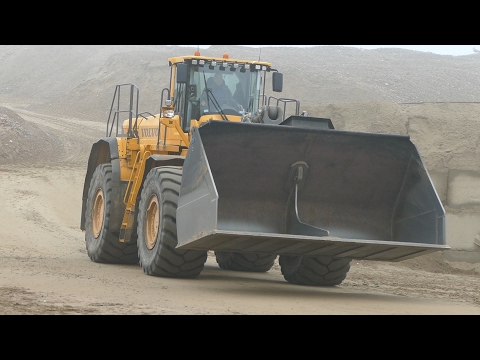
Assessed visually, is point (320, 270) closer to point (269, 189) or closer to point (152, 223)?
point (269, 189)

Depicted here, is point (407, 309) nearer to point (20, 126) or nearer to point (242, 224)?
point (242, 224)

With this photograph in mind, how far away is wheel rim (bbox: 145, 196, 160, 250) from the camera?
11.1m

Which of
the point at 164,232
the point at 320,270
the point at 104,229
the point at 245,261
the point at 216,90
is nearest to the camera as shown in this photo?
the point at 164,232

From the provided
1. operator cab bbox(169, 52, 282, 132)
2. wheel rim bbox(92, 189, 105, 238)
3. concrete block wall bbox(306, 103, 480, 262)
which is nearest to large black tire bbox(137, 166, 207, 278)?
operator cab bbox(169, 52, 282, 132)

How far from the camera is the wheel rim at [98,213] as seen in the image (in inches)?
528

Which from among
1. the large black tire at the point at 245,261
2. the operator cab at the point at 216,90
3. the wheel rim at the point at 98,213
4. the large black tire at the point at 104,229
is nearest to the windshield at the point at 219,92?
the operator cab at the point at 216,90

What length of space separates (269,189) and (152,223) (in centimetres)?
173

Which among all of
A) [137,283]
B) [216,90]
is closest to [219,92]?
[216,90]

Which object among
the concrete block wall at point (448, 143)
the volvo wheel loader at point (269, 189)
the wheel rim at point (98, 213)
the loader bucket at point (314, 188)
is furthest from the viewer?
the concrete block wall at point (448, 143)

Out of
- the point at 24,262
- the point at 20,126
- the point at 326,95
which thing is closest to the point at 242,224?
the point at 24,262

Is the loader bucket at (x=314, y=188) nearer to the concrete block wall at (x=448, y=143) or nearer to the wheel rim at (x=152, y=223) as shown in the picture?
the wheel rim at (x=152, y=223)

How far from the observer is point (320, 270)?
11.6 metres

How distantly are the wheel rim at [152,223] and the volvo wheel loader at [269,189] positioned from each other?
2 cm

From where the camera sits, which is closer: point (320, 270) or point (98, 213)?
point (320, 270)
